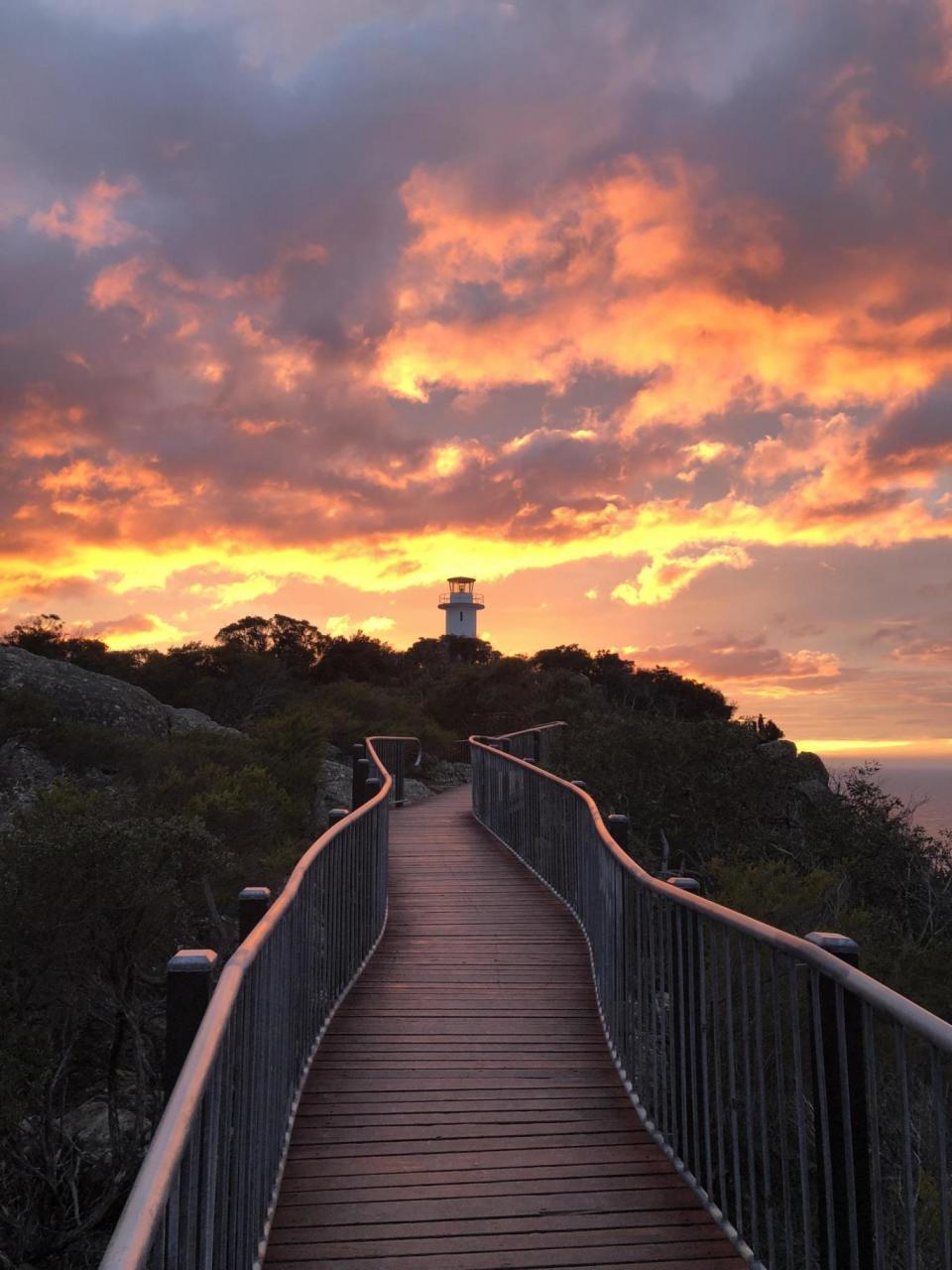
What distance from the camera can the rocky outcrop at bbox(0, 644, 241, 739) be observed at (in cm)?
3192

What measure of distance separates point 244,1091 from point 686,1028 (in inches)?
89.8

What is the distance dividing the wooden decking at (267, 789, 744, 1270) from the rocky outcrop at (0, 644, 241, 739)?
84.1 ft

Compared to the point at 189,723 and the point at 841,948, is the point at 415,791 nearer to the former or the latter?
the point at 189,723

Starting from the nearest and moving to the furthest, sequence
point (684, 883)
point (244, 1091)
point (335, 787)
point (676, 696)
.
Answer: point (244, 1091) → point (684, 883) → point (335, 787) → point (676, 696)

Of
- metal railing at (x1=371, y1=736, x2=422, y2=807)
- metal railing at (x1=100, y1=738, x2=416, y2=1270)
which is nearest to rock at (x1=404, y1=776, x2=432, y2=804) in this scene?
metal railing at (x1=371, y1=736, x2=422, y2=807)

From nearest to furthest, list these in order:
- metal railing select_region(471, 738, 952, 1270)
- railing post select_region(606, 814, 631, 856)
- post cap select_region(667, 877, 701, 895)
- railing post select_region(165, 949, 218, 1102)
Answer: metal railing select_region(471, 738, 952, 1270) → railing post select_region(165, 949, 218, 1102) → post cap select_region(667, 877, 701, 895) → railing post select_region(606, 814, 631, 856)

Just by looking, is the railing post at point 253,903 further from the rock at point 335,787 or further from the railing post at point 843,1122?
the rock at point 335,787

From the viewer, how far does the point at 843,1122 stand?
11.2 ft

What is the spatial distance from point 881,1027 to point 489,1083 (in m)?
13.8

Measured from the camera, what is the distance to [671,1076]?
16.6 ft

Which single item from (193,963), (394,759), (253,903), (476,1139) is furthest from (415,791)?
(193,963)

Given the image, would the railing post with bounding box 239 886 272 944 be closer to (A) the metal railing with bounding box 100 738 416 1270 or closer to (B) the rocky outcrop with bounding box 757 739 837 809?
(A) the metal railing with bounding box 100 738 416 1270

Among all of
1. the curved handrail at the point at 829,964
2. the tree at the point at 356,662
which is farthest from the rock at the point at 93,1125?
the tree at the point at 356,662

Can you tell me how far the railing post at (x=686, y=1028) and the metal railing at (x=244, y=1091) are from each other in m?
1.94
